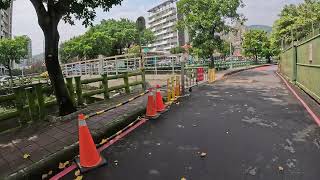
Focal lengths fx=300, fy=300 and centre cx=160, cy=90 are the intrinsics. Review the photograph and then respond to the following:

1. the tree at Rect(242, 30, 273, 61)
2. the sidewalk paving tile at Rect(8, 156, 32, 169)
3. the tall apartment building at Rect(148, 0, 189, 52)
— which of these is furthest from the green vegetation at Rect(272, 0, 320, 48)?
the tall apartment building at Rect(148, 0, 189, 52)

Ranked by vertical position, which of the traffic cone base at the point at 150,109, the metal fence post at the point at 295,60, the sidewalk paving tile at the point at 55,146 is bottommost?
the sidewalk paving tile at the point at 55,146

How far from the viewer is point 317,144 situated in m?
5.81

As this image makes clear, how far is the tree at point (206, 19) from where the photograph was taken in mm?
29141

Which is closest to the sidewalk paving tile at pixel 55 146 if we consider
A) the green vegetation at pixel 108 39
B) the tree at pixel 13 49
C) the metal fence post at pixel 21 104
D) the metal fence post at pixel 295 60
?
the metal fence post at pixel 21 104

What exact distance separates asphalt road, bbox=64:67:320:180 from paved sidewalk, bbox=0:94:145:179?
1.04m

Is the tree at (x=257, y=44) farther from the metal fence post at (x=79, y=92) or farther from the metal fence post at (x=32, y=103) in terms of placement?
the metal fence post at (x=32, y=103)

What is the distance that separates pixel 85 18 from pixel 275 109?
6966 millimetres

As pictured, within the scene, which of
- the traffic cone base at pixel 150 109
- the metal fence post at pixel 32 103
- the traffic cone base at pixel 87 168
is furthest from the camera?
the traffic cone base at pixel 150 109

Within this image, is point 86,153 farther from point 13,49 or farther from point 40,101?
point 13,49

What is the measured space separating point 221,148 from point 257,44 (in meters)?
58.0

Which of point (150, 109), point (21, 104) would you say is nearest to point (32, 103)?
point (21, 104)

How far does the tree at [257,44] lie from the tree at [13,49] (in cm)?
4342

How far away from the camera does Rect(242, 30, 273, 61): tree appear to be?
59906mm

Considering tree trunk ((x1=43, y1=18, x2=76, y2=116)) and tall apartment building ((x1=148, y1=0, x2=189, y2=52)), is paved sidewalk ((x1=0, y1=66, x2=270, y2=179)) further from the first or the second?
tall apartment building ((x1=148, y1=0, x2=189, y2=52))
